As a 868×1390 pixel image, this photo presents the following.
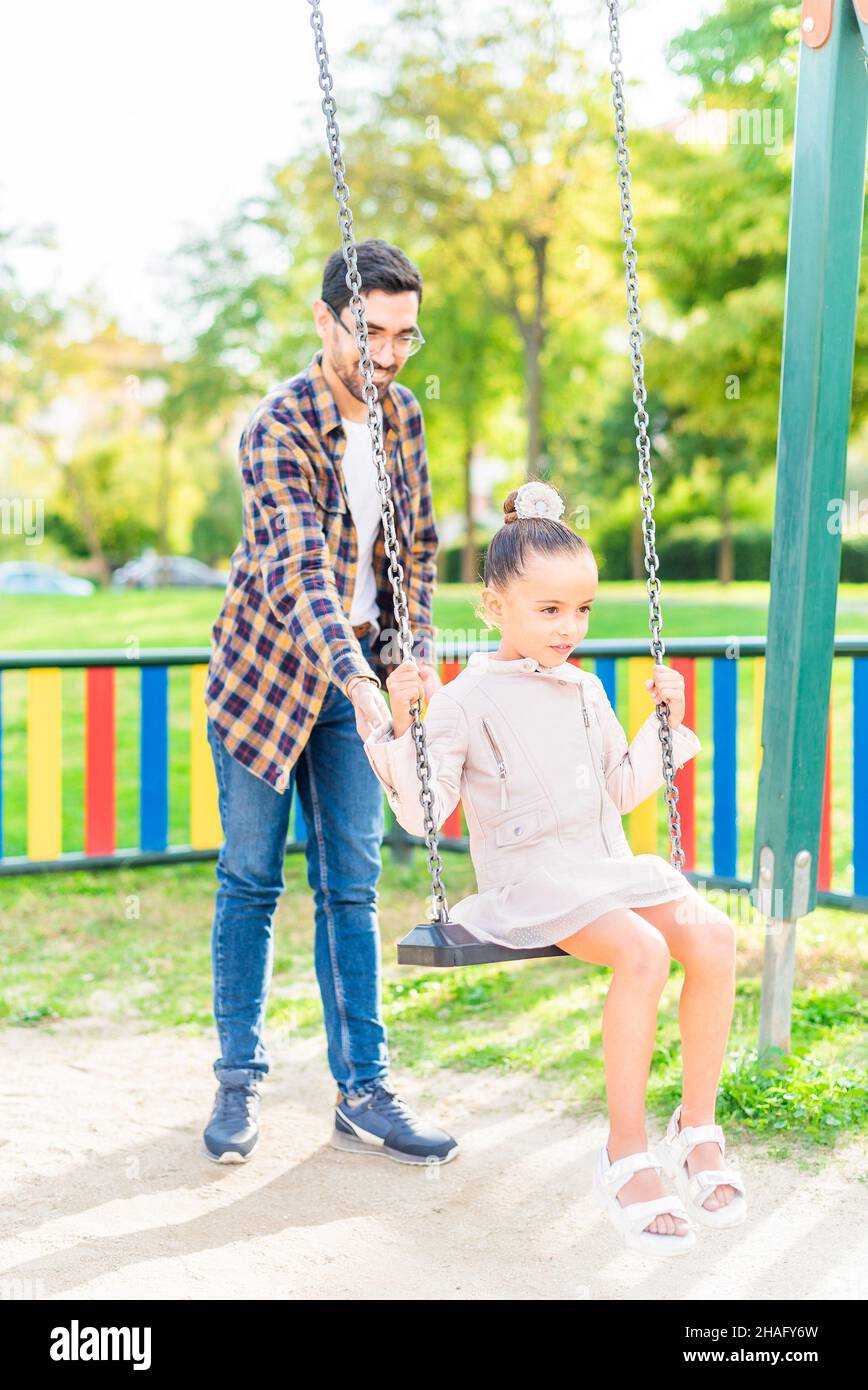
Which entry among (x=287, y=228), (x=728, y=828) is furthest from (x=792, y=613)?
(x=287, y=228)

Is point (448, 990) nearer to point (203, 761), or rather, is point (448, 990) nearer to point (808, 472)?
point (203, 761)

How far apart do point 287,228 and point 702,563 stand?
1318cm

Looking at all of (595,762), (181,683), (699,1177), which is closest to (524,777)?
(595,762)

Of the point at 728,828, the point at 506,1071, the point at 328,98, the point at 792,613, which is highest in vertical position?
the point at 328,98

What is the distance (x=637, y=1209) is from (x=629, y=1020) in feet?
1.06

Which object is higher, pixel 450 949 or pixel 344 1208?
pixel 450 949

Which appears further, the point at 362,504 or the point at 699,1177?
the point at 362,504

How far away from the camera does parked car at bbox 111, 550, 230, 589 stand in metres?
33.3

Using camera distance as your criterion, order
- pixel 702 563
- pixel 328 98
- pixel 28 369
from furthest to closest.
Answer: pixel 702 563, pixel 28 369, pixel 328 98

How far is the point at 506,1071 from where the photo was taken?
409cm

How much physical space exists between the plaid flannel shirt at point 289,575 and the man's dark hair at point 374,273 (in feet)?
0.68

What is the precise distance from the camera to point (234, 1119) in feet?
11.4

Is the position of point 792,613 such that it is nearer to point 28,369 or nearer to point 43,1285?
point 43,1285
